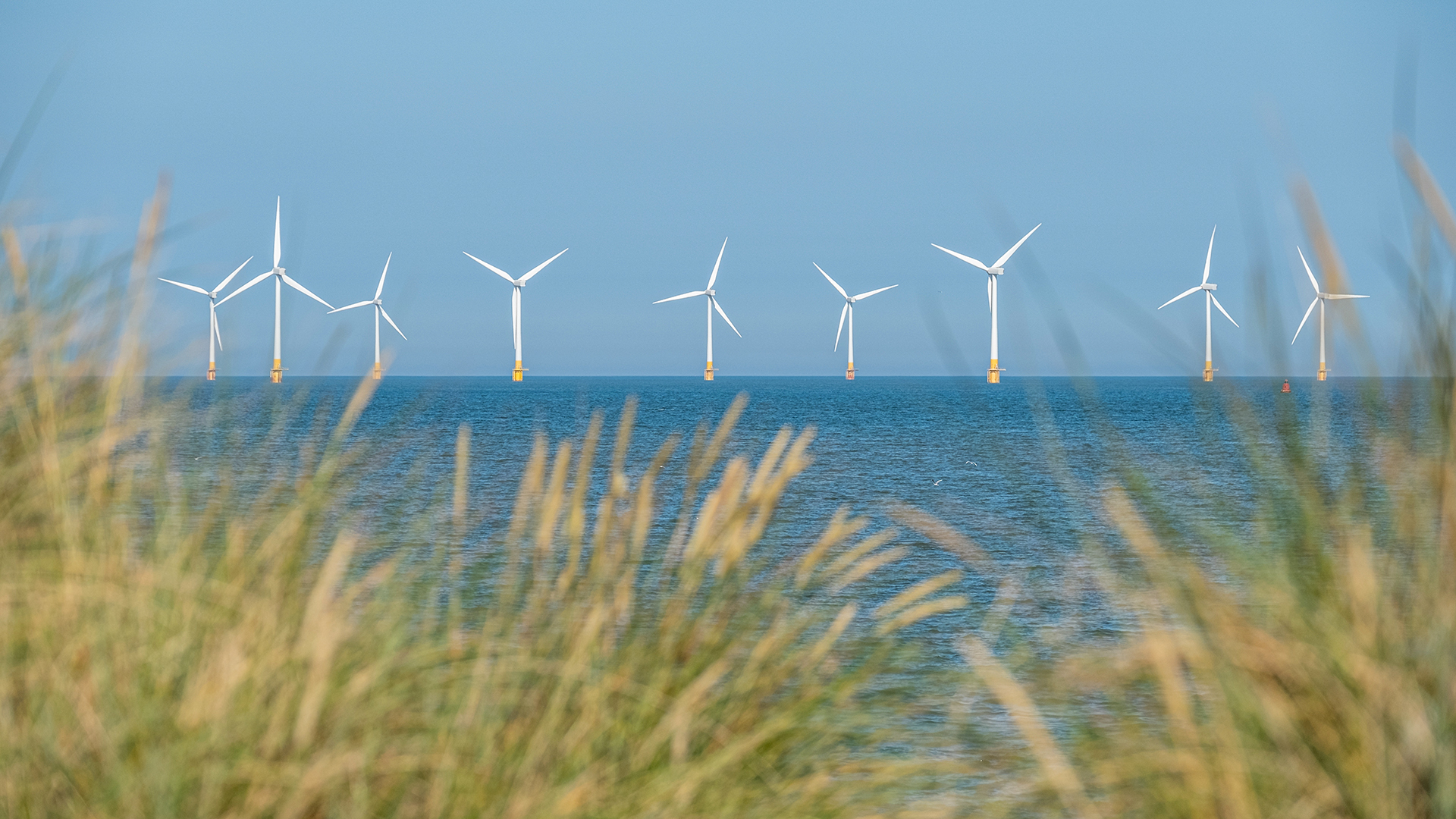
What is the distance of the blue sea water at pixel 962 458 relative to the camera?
3.36 m

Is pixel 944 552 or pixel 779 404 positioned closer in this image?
pixel 944 552

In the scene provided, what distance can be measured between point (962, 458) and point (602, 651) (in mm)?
54274

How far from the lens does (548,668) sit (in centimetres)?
351

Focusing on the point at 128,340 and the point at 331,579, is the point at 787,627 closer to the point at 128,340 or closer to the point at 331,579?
the point at 331,579

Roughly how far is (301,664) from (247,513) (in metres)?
1.17

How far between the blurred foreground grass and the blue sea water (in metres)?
0.09

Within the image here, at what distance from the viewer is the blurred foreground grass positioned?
2.91 meters

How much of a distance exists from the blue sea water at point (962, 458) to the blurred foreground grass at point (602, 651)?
9 cm

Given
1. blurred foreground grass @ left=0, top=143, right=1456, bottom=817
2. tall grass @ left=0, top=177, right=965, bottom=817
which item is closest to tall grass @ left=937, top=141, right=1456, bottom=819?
blurred foreground grass @ left=0, top=143, right=1456, bottom=817

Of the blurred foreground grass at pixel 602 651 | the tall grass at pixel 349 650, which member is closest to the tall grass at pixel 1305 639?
the blurred foreground grass at pixel 602 651

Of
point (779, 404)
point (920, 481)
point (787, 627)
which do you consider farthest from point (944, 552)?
point (779, 404)

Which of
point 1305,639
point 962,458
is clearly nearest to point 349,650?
point 1305,639

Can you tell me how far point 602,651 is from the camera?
3865mm

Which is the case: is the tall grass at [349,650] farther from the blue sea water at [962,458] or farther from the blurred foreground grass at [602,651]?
the blue sea water at [962,458]
